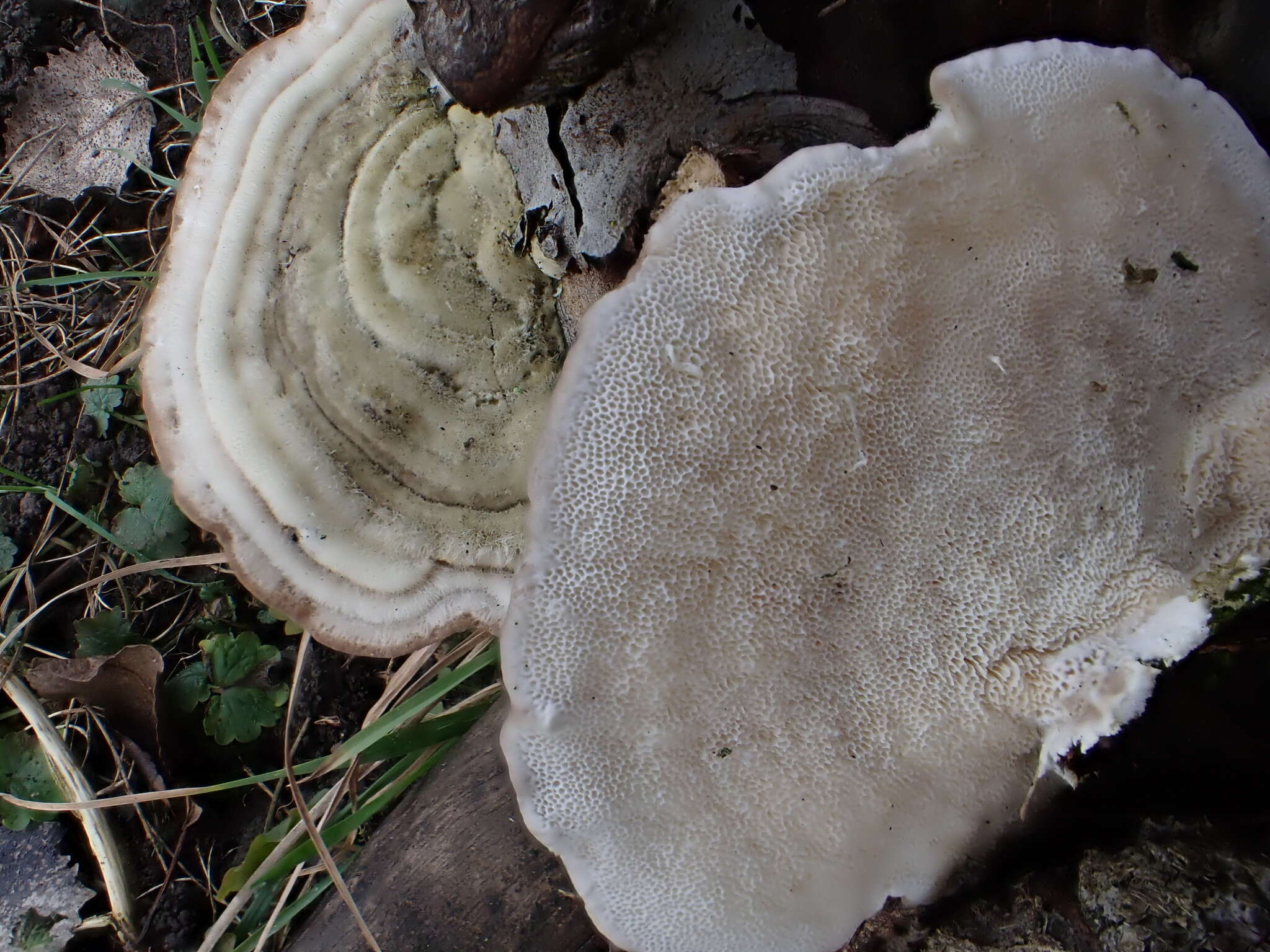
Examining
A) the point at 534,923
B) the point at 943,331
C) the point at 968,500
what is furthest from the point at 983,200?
the point at 534,923

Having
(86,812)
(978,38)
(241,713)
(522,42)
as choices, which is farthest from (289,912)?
(978,38)

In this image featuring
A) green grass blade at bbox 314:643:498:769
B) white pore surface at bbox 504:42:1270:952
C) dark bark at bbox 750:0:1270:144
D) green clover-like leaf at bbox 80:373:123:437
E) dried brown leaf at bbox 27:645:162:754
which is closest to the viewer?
→ white pore surface at bbox 504:42:1270:952

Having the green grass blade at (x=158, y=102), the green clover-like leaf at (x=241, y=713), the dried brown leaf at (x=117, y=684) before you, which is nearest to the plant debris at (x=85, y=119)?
the green grass blade at (x=158, y=102)

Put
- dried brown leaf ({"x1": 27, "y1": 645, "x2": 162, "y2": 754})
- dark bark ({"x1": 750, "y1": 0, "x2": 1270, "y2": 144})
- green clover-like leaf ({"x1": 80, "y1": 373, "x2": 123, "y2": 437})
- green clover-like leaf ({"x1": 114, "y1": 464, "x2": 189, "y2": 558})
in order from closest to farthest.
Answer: dark bark ({"x1": 750, "y1": 0, "x2": 1270, "y2": 144}), dried brown leaf ({"x1": 27, "y1": 645, "x2": 162, "y2": 754}), green clover-like leaf ({"x1": 114, "y1": 464, "x2": 189, "y2": 558}), green clover-like leaf ({"x1": 80, "y1": 373, "x2": 123, "y2": 437})

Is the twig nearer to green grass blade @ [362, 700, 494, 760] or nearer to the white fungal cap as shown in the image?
green grass blade @ [362, 700, 494, 760]

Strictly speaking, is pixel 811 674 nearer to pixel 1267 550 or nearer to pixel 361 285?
pixel 1267 550

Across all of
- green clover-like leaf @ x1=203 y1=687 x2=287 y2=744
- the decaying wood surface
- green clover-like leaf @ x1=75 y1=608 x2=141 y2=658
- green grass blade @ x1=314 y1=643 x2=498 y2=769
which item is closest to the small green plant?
green clover-like leaf @ x1=203 y1=687 x2=287 y2=744
